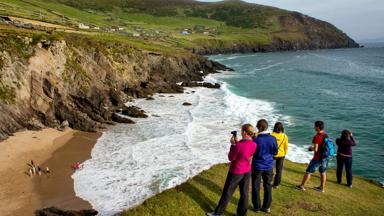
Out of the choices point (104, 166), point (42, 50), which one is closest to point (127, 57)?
point (42, 50)

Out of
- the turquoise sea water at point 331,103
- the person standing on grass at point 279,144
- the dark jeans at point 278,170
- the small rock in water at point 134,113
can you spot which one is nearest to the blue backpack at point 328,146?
the person standing on grass at point 279,144

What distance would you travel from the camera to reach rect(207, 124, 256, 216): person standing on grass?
1298cm

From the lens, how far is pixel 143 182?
26484 mm

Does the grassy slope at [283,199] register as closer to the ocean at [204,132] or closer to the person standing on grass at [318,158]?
the person standing on grass at [318,158]

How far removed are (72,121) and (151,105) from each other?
1508 centimetres

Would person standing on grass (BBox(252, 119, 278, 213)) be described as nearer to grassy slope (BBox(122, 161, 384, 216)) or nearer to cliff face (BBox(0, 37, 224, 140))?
grassy slope (BBox(122, 161, 384, 216))

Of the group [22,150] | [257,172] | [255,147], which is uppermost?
[255,147]

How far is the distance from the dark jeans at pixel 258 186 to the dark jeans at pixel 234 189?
2.45ft

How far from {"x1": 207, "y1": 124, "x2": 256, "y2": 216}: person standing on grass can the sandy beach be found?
12.1 meters

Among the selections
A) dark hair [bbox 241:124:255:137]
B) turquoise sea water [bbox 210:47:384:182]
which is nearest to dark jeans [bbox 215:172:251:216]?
dark hair [bbox 241:124:255:137]

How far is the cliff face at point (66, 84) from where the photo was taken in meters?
40.8

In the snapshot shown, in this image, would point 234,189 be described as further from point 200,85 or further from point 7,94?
point 200,85

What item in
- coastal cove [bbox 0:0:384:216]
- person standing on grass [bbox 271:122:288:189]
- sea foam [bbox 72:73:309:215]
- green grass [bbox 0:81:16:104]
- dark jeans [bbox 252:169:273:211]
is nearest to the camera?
dark jeans [bbox 252:169:273:211]

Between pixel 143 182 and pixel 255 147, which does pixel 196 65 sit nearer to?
pixel 143 182
